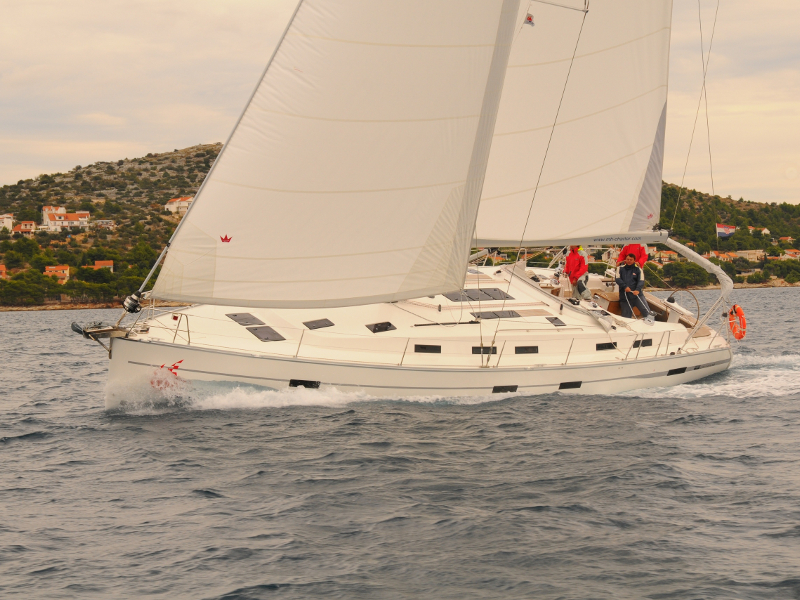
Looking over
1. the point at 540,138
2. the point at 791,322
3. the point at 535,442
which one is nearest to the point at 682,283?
the point at 791,322

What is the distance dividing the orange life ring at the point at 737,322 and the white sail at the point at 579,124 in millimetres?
2937

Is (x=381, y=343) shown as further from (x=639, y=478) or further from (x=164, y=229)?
(x=164, y=229)

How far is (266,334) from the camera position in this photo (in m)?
15.6

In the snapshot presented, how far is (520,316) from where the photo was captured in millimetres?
17594

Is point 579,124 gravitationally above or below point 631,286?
above

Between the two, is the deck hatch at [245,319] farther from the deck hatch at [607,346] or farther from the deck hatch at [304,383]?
the deck hatch at [607,346]

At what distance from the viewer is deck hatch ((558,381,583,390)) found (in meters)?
16.2

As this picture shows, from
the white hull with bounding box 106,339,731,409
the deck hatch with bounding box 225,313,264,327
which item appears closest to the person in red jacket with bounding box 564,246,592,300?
the white hull with bounding box 106,339,731,409

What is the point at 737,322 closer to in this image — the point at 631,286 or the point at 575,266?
the point at 631,286

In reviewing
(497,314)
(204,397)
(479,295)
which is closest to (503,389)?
(497,314)

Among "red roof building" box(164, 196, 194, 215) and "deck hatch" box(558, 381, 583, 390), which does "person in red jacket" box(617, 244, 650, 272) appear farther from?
"red roof building" box(164, 196, 194, 215)

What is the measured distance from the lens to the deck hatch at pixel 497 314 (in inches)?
681

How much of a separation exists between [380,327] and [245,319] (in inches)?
109

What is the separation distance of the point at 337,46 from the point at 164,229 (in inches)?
4078
